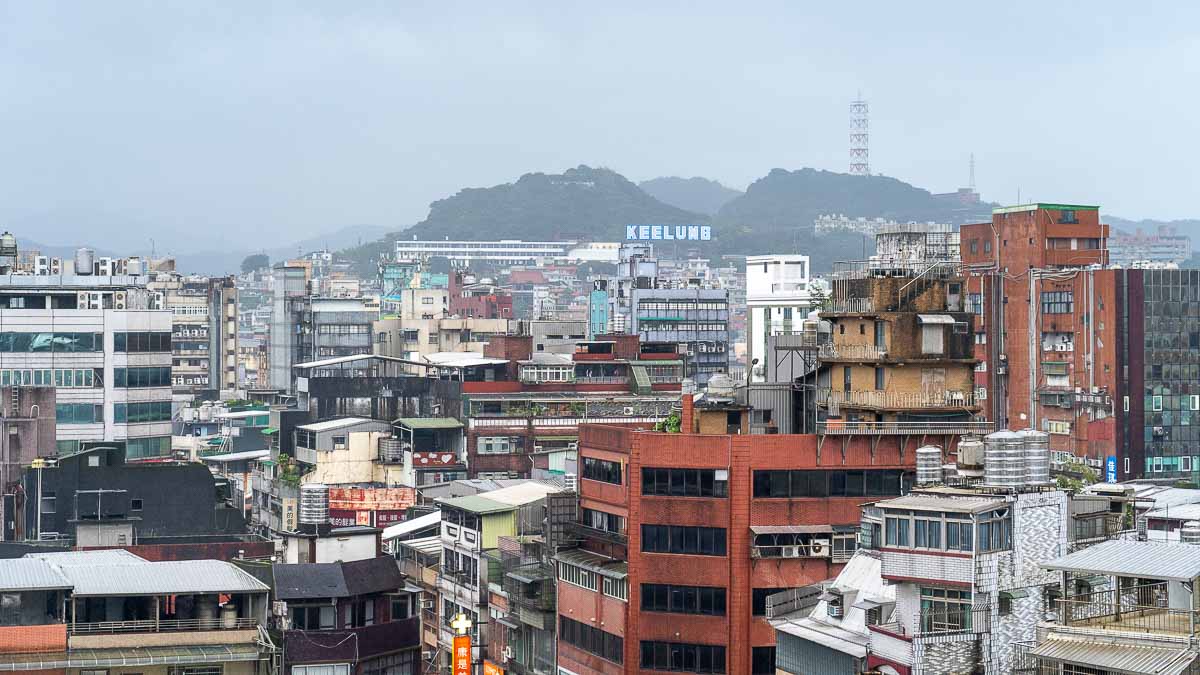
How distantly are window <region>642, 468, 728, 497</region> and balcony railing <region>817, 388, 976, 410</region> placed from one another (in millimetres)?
5886

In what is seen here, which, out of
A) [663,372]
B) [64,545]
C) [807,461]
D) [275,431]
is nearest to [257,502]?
[275,431]

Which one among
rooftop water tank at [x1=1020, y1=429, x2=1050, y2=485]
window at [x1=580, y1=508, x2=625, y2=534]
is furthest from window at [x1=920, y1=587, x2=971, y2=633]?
window at [x1=580, y1=508, x2=625, y2=534]

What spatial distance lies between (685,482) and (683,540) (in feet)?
6.67

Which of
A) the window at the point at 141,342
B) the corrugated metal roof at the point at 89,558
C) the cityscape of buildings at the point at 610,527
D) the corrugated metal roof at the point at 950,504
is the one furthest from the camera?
the window at the point at 141,342

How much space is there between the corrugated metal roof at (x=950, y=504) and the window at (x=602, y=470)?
24.0 m

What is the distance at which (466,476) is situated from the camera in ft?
418

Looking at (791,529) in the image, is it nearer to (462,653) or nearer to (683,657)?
(683,657)

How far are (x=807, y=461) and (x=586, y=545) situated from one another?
11.4 metres

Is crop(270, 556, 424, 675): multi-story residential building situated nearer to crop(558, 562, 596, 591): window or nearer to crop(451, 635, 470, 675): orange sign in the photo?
crop(451, 635, 470, 675): orange sign

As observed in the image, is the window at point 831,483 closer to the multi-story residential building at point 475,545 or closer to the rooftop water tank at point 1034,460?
the multi-story residential building at point 475,545

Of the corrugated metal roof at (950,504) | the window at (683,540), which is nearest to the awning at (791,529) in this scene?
the window at (683,540)

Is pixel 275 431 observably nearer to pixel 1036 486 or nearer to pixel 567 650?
pixel 567 650

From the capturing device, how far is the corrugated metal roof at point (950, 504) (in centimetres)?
5100

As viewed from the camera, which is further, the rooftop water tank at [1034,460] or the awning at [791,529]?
the awning at [791,529]
